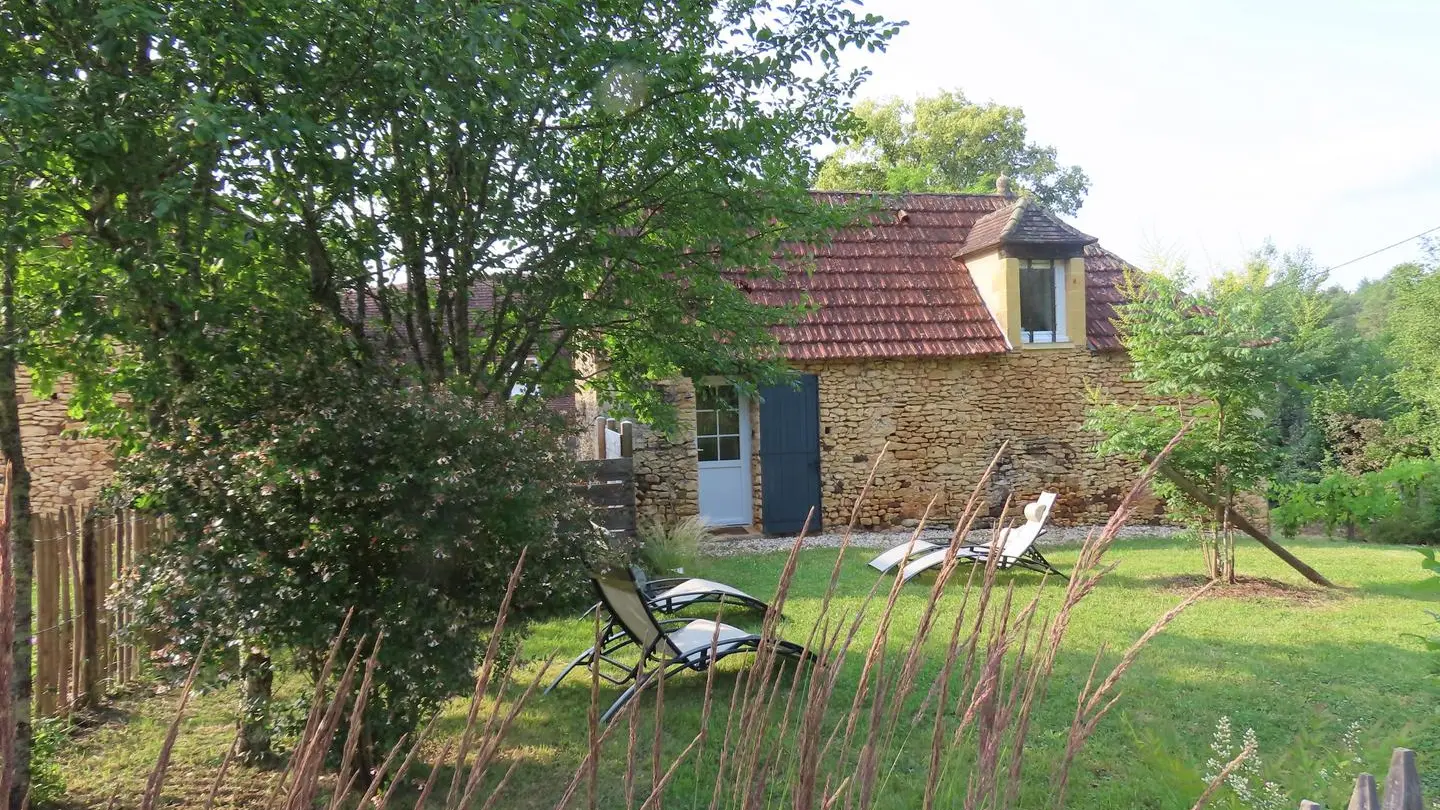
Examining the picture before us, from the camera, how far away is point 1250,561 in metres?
9.64

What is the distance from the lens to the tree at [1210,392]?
787cm

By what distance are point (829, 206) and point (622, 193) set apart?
1367mm

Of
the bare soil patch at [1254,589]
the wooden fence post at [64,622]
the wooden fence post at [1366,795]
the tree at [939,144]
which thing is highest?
the tree at [939,144]

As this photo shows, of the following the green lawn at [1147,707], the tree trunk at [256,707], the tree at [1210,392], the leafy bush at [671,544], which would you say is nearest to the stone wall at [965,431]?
the leafy bush at [671,544]

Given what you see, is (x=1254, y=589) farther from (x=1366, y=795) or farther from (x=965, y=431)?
(x=1366, y=795)

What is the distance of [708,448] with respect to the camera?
12.3 m

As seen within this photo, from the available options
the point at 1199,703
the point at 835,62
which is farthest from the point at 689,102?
the point at 1199,703

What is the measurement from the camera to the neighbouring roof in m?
12.1

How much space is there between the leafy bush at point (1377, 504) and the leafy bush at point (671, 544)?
9.20m

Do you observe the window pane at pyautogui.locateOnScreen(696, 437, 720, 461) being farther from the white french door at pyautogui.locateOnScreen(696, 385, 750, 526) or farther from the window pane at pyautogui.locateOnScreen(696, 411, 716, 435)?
the window pane at pyautogui.locateOnScreen(696, 411, 716, 435)

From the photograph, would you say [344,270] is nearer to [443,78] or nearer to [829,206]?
[443,78]

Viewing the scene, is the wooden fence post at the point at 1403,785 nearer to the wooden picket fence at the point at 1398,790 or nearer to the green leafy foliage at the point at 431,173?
the wooden picket fence at the point at 1398,790

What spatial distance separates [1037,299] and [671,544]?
698 centimetres

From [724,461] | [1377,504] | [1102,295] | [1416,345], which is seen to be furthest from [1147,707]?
[1416,345]
